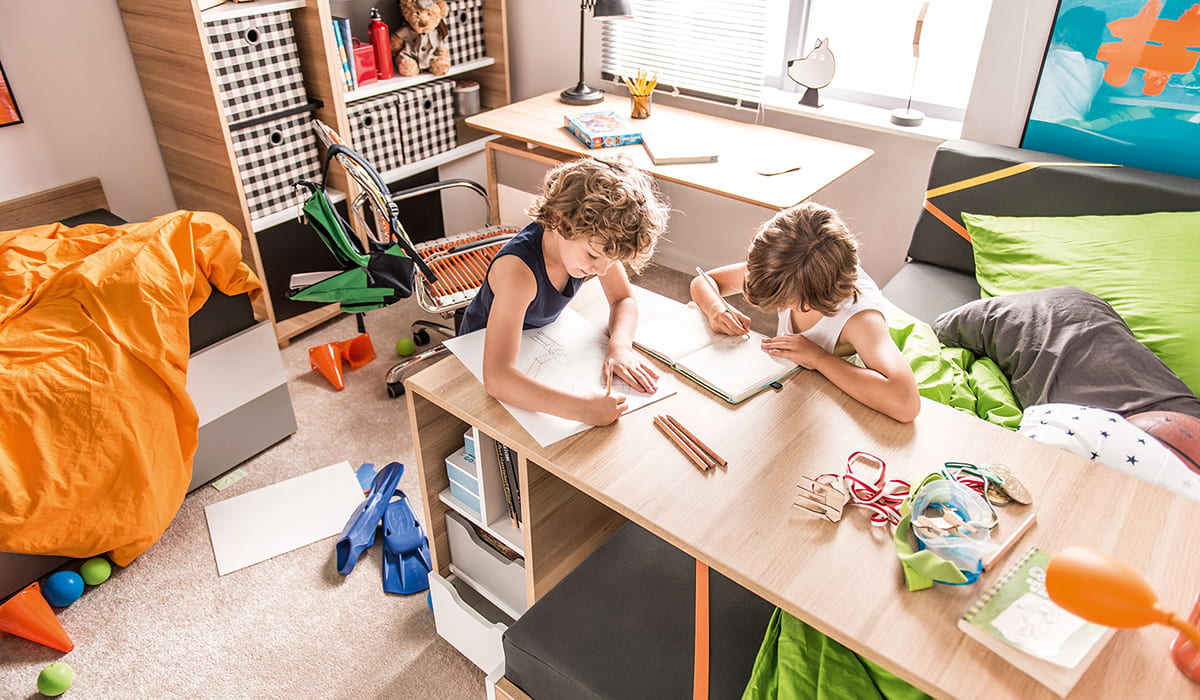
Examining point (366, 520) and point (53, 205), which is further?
point (53, 205)

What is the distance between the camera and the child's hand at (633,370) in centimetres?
138

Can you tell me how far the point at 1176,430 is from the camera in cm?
147

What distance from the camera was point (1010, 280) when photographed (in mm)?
2092

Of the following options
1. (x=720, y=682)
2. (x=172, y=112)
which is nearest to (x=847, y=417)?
(x=720, y=682)

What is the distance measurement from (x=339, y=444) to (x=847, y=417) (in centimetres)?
169

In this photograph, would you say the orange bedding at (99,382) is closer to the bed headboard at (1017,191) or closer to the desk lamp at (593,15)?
the desk lamp at (593,15)

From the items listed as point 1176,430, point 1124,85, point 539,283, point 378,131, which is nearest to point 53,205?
point 378,131

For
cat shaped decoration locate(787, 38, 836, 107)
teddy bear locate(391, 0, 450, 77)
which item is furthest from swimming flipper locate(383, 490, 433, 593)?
cat shaped decoration locate(787, 38, 836, 107)

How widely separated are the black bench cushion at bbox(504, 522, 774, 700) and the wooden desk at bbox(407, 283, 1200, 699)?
0.15m

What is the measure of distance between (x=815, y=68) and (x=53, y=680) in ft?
9.26

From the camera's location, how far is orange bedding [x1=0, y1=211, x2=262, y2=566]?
174 centimetres

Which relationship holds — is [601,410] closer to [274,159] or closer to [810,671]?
[810,671]

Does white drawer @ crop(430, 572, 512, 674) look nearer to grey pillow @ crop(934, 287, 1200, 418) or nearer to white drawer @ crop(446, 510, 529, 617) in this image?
white drawer @ crop(446, 510, 529, 617)

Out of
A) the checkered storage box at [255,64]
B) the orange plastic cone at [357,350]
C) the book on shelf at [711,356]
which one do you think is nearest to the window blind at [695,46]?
the checkered storage box at [255,64]
